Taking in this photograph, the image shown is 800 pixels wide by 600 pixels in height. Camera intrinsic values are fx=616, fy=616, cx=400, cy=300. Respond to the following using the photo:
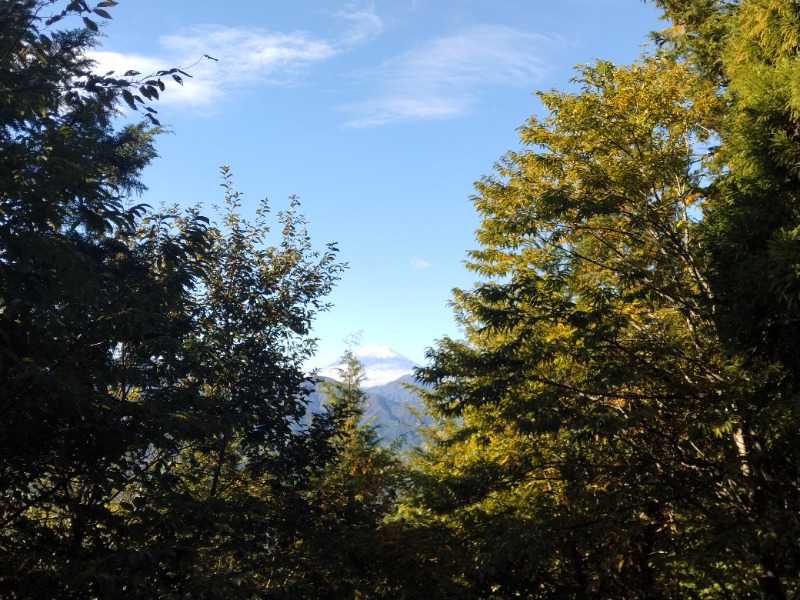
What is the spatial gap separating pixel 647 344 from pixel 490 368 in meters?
2.57

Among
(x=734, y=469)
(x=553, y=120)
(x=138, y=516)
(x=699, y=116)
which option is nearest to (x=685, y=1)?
(x=699, y=116)

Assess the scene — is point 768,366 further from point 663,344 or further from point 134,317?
point 134,317

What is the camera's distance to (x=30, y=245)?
5.01 m

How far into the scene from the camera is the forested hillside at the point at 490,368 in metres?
5.62

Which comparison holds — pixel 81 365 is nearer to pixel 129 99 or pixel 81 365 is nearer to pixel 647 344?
pixel 129 99

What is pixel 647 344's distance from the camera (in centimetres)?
968

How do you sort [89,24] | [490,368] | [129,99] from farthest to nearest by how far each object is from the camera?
[490,368] < [129,99] < [89,24]

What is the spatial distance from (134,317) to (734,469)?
766 cm

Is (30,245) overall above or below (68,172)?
below

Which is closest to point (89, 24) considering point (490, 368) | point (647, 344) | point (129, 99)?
point (129, 99)

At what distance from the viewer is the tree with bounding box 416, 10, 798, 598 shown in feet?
25.0

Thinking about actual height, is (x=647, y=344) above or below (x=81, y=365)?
above

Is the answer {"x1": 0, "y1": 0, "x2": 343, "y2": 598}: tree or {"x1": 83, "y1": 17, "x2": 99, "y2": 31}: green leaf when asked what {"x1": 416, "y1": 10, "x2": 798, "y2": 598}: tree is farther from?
{"x1": 83, "y1": 17, "x2": 99, "y2": 31}: green leaf

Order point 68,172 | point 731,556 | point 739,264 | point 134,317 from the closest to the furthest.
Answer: point 68,172 → point 134,317 → point 739,264 → point 731,556
